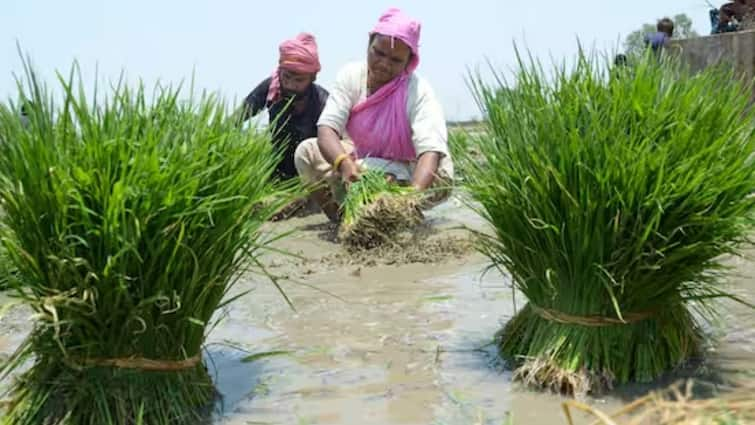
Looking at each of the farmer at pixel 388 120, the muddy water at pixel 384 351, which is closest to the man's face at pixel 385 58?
the farmer at pixel 388 120

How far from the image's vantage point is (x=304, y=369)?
3.43 m

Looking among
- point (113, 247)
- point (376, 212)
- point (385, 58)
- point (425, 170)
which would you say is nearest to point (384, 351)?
point (113, 247)

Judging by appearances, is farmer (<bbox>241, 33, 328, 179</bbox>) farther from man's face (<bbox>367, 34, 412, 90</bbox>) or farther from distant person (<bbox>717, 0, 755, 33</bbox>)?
distant person (<bbox>717, 0, 755, 33</bbox>)

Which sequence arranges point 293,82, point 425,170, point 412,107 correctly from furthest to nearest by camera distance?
point 293,82 < point 412,107 < point 425,170

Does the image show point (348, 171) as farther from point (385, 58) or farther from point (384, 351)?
point (384, 351)

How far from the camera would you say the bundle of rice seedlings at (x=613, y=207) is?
2.92 metres

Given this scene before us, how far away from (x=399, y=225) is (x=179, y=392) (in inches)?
118

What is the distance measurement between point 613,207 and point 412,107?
330 cm

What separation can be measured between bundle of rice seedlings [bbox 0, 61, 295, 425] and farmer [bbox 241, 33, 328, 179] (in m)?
4.08

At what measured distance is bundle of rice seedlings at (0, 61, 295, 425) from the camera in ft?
8.42

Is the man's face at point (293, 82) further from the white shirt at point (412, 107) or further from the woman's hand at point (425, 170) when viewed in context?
the woman's hand at point (425, 170)

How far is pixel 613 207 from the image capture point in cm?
293

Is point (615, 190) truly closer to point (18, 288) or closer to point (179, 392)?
point (179, 392)

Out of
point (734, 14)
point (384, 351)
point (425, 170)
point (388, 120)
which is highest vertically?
point (734, 14)
